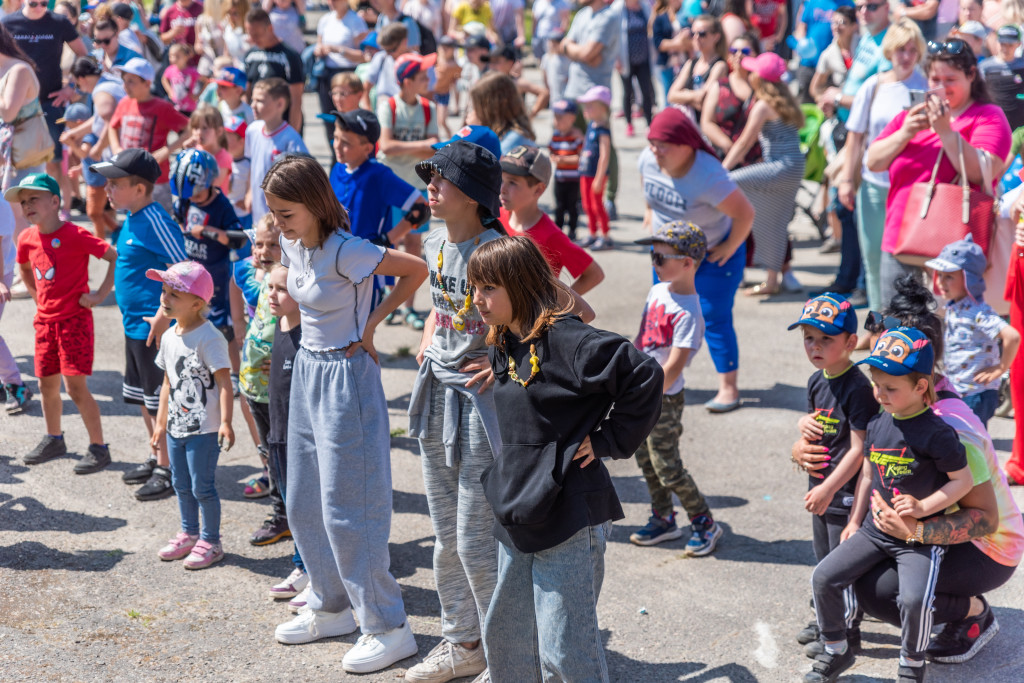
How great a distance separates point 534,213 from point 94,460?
3.13m

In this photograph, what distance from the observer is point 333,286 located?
4.17 m

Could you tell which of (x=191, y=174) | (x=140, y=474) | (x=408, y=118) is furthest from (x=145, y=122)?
(x=140, y=474)

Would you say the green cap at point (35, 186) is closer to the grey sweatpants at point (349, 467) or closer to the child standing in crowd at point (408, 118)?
the grey sweatpants at point (349, 467)

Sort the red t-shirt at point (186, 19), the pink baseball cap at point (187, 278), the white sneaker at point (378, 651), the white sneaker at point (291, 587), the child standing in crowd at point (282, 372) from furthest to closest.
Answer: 1. the red t-shirt at point (186, 19)
2. the pink baseball cap at point (187, 278)
3. the white sneaker at point (291, 587)
4. the child standing in crowd at point (282, 372)
5. the white sneaker at point (378, 651)

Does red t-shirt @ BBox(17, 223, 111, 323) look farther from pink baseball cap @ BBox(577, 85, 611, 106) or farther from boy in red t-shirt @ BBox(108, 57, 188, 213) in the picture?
pink baseball cap @ BBox(577, 85, 611, 106)

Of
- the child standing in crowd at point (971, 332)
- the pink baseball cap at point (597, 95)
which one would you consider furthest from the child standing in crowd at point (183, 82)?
the child standing in crowd at point (971, 332)

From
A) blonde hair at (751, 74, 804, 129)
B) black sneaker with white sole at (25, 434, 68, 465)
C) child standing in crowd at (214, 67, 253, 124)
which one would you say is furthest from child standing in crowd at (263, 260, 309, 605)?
blonde hair at (751, 74, 804, 129)

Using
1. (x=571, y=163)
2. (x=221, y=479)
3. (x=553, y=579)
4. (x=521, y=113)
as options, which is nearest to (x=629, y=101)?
(x=571, y=163)

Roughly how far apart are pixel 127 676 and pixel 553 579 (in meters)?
1.91

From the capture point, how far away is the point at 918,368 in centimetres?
385

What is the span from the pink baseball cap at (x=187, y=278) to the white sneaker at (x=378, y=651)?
188 centimetres

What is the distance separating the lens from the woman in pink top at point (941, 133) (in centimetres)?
591

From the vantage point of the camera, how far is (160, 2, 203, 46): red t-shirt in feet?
48.0

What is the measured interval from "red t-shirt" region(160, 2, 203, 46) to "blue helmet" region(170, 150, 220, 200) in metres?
8.90
